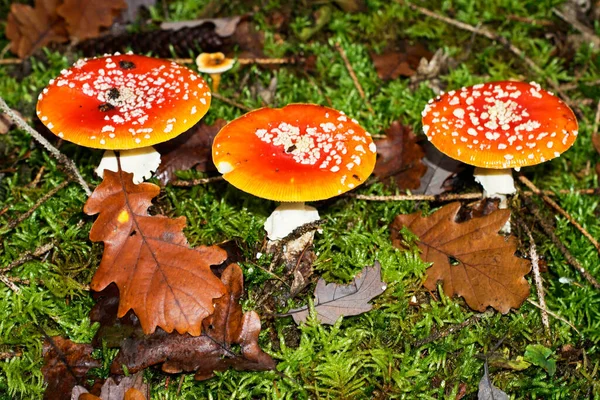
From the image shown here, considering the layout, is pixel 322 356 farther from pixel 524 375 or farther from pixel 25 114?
pixel 25 114

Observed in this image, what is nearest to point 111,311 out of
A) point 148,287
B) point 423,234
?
point 148,287

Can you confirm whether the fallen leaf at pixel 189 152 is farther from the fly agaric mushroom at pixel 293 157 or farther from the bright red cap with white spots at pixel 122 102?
the fly agaric mushroom at pixel 293 157

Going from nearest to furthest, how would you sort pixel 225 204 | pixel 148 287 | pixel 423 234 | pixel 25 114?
pixel 148 287 < pixel 423 234 < pixel 225 204 < pixel 25 114

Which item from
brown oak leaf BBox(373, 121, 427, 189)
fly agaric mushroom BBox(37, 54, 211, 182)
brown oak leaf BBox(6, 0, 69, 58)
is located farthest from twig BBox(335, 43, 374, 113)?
brown oak leaf BBox(6, 0, 69, 58)

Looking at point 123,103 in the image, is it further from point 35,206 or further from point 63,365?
point 63,365

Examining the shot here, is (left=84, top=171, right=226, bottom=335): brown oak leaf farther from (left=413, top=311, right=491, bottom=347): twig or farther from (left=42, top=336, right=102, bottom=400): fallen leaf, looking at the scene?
(left=413, top=311, right=491, bottom=347): twig

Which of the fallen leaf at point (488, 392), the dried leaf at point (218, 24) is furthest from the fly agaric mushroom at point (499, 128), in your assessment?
the dried leaf at point (218, 24)
